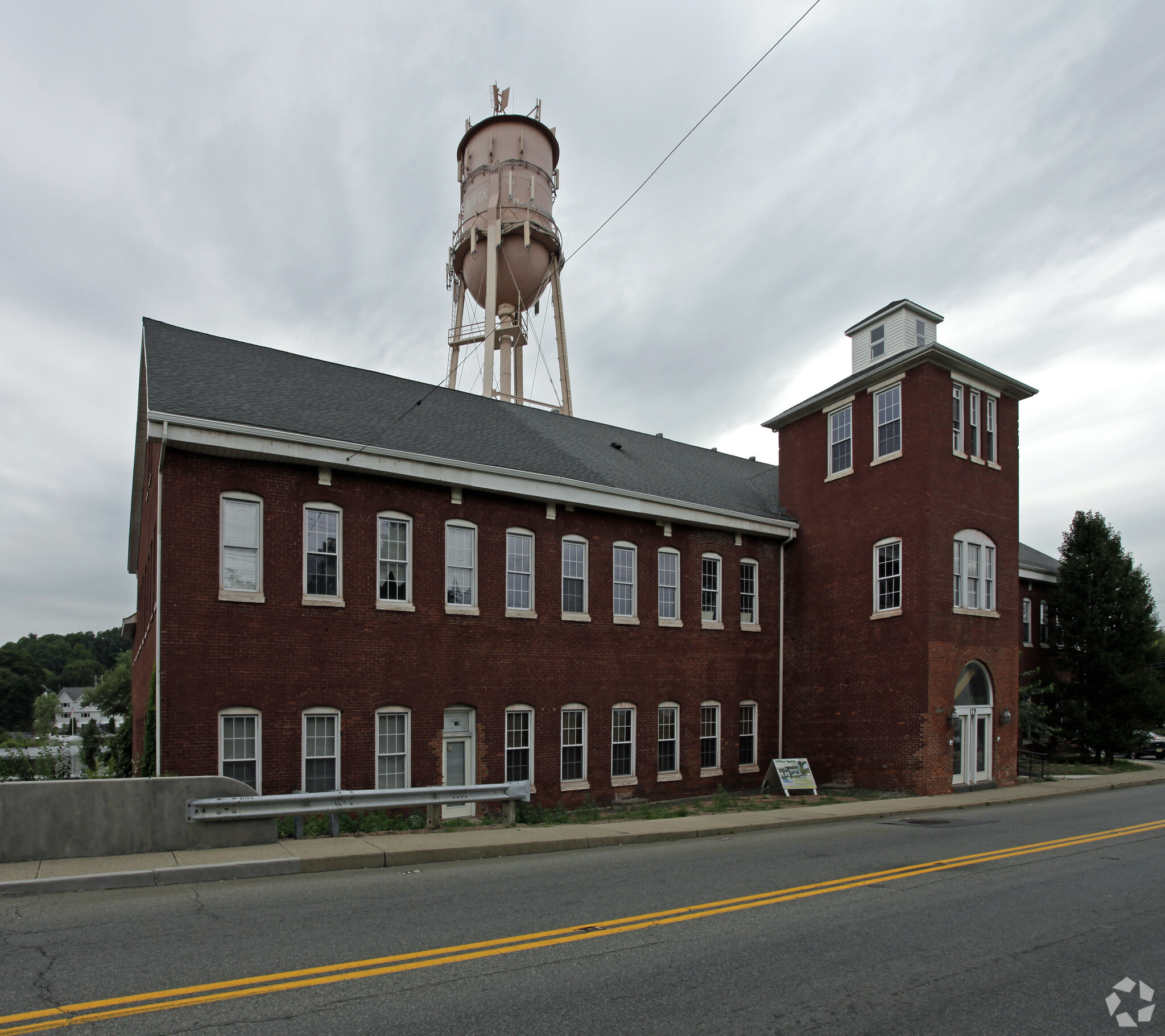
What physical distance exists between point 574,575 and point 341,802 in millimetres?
9685

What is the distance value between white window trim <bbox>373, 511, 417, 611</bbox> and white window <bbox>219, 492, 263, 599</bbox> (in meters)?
2.30

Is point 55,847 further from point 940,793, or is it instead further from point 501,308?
point 501,308

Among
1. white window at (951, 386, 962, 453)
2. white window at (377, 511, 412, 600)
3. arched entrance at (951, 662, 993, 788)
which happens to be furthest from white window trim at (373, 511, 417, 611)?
white window at (951, 386, 962, 453)

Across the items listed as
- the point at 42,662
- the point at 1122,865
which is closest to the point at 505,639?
the point at 1122,865

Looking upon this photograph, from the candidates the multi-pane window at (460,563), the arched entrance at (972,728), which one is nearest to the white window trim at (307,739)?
the multi-pane window at (460,563)

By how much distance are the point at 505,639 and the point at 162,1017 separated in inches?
537

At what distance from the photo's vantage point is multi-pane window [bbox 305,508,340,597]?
16641 millimetres

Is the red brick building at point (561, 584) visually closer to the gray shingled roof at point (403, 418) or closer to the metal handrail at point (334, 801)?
the gray shingled roof at point (403, 418)

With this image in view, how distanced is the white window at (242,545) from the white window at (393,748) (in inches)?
143

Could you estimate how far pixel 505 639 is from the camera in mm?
18938

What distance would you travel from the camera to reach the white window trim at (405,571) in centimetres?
1734

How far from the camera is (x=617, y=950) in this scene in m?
6.86

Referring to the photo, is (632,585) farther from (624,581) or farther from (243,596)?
(243,596)

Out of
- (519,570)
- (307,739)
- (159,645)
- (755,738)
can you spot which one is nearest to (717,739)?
(755,738)
